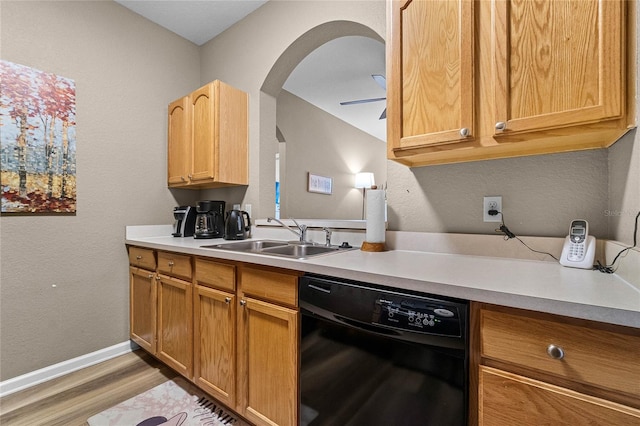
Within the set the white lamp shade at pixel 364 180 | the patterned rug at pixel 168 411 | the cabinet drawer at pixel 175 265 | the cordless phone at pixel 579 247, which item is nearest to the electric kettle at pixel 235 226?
the cabinet drawer at pixel 175 265

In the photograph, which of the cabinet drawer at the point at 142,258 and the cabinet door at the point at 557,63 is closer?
the cabinet door at the point at 557,63

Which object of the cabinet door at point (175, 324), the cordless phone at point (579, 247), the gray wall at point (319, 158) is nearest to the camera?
the cordless phone at point (579, 247)

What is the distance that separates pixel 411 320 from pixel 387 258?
17.1 inches

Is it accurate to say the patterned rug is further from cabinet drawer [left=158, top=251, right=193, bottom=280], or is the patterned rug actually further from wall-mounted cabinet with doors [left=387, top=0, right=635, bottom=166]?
wall-mounted cabinet with doors [left=387, top=0, right=635, bottom=166]

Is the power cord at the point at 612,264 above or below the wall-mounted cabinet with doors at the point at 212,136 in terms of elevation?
below

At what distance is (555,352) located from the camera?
0.67 meters

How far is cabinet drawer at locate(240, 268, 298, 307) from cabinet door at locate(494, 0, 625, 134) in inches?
39.9

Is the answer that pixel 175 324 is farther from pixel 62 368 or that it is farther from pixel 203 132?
pixel 203 132

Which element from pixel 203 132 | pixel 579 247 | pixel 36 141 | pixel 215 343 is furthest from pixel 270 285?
pixel 36 141

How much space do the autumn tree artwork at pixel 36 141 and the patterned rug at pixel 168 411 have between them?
1372mm

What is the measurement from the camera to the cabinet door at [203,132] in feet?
7.02

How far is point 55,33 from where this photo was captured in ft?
6.44

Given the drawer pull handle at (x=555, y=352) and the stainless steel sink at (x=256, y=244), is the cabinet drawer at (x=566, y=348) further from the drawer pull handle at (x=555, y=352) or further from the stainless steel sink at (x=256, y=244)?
the stainless steel sink at (x=256, y=244)

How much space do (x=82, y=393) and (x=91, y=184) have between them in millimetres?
1407
